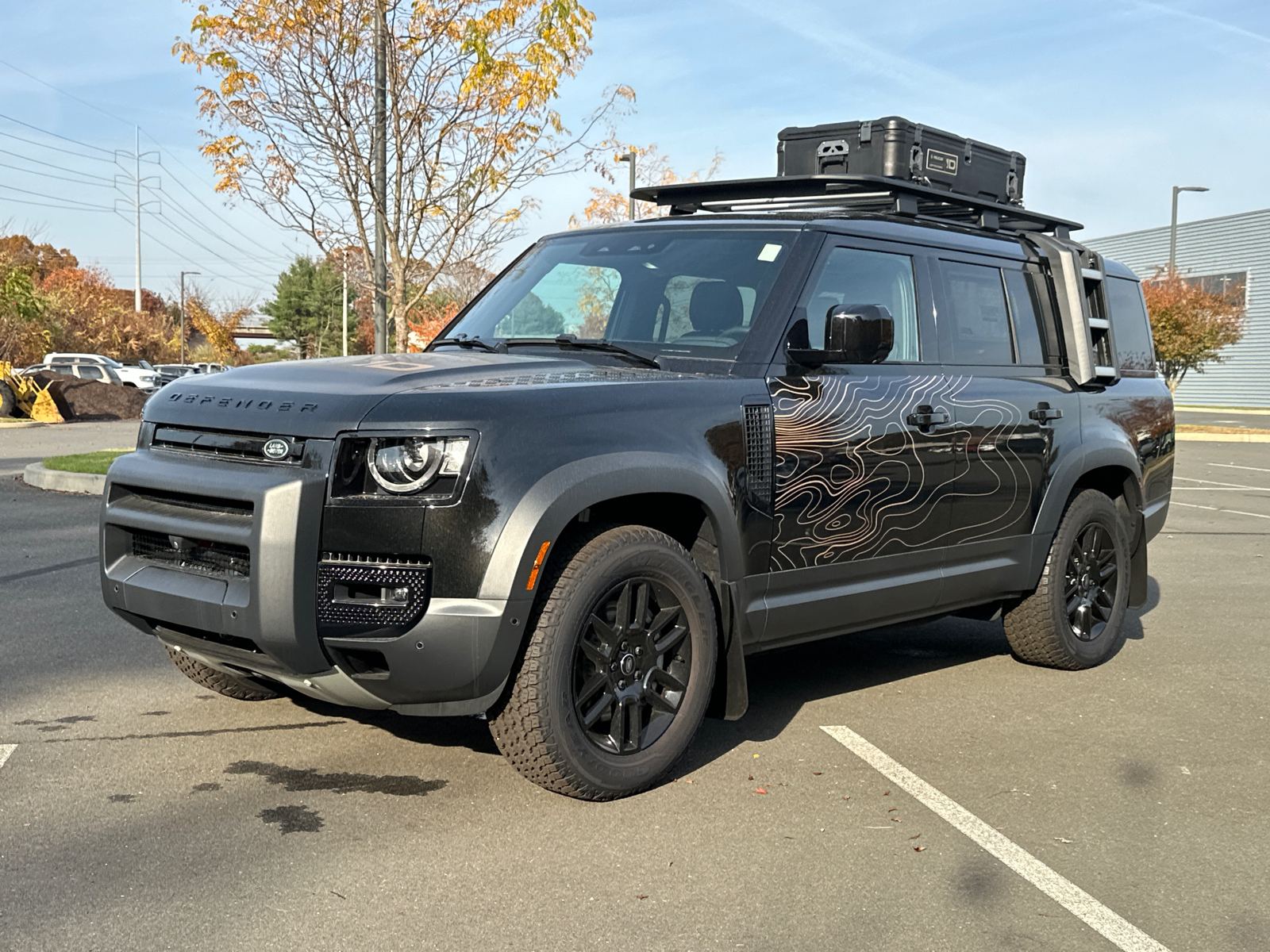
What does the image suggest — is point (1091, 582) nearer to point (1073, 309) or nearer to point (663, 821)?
point (1073, 309)

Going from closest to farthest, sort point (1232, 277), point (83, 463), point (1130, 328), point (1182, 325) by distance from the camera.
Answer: point (1130, 328) → point (83, 463) → point (1182, 325) → point (1232, 277)

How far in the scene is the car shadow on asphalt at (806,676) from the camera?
193 inches

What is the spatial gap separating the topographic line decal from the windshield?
454 millimetres

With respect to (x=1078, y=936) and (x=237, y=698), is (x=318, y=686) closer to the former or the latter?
(x=237, y=698)

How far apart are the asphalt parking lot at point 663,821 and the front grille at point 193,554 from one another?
0.76 metres

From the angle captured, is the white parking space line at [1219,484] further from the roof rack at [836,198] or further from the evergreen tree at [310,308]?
the evergreen tree at [310,308]

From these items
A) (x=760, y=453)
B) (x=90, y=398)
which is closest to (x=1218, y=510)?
(x=760, y=453)

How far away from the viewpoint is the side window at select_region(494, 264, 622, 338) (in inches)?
207

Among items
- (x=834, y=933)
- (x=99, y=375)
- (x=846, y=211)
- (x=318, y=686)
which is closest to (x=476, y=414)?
(x=318, y=686)

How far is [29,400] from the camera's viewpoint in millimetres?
26875

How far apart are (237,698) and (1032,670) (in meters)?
3.80

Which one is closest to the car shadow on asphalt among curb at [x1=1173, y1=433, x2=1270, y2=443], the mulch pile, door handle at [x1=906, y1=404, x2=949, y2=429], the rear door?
the rear door

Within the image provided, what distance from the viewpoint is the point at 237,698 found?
17.3ft

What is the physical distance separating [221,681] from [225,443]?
4.92 ft
